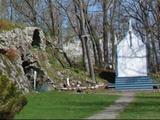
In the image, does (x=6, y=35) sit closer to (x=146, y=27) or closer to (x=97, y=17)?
(x=146, y=27)

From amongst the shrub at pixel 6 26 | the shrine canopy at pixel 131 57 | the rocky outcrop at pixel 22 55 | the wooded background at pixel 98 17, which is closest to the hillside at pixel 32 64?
the rocky outcrop at pixel 22 55

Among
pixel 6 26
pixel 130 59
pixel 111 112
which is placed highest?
pixel 6 26

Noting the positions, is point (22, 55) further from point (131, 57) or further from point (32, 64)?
point (131, 57)

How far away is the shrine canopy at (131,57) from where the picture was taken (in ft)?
164

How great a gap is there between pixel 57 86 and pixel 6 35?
607 centimetres

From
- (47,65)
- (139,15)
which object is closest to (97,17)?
(139,15)

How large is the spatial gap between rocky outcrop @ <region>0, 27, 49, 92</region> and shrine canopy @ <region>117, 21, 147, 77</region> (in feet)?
26.4

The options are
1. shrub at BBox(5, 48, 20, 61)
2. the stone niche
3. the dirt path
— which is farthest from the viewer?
the stone niche

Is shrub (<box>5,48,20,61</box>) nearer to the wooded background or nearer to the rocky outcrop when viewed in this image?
the rocky outcrop

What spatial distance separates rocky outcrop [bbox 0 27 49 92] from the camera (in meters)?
38.9

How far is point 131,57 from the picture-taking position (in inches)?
1999

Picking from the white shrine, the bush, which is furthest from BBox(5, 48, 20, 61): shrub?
the bush

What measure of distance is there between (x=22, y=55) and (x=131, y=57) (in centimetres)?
1176

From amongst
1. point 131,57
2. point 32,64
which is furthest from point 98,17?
point 32,64
